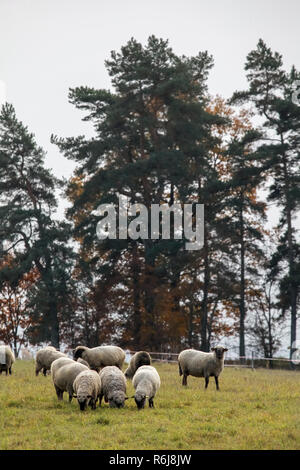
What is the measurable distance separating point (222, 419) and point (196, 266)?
98.5 ft

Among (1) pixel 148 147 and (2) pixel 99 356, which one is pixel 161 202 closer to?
(1) pixel 148 147

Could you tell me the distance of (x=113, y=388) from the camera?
1941cm

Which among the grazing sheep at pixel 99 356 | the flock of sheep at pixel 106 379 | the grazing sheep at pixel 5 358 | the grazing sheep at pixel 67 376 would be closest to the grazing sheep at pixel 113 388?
the flock of sheep at pixel 106 379

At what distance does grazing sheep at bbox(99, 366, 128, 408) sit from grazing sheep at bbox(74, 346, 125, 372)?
456 centimetres

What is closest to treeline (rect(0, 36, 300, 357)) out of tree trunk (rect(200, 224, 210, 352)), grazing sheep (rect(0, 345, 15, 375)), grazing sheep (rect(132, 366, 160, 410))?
tree trunk (rect(200, 224, 210, 352))

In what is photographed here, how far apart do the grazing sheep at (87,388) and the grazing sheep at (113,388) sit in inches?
11.8

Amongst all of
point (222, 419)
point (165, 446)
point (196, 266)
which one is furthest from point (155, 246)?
point (165, 446)

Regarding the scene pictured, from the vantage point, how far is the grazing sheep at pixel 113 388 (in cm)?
1922

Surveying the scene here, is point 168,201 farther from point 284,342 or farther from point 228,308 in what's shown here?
point 284,342

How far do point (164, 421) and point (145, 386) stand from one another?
264 cm

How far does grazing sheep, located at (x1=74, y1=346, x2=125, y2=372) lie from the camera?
80.1 feet

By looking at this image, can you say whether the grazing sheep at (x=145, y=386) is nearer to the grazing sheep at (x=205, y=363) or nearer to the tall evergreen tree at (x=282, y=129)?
the grazing sheep at (x=205, y=363)

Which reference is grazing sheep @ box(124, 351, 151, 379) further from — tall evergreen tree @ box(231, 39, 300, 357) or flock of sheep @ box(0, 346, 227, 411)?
tall evergreen tree @ box(231, 39, 300, 357)
